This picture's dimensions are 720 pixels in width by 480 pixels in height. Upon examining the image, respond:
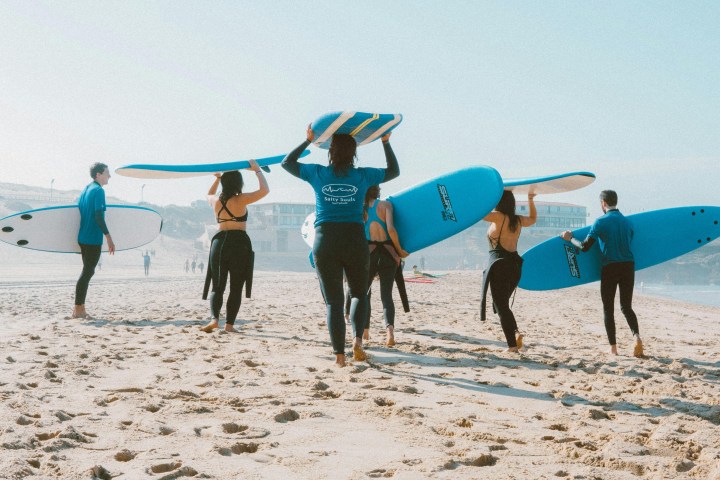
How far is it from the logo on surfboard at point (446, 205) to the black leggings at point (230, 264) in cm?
193

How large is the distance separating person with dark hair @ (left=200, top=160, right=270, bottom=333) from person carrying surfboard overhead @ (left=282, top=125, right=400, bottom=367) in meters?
1.51

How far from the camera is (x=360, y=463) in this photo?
2109 mm

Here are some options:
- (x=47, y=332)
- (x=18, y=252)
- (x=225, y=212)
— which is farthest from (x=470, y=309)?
(x=18, y=252)

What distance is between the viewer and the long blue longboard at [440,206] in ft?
17.9

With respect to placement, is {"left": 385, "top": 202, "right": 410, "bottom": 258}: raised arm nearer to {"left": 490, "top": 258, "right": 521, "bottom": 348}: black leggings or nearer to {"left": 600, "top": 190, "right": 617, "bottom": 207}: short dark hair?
{"left": 490, "top": 258, "right": 521, "bottom": 348}: black leggings

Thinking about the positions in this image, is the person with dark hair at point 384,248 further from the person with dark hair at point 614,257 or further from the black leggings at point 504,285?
the person with dark hair at point 614,257

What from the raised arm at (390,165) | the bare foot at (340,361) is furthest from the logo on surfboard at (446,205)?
the bare foot at (340,361)

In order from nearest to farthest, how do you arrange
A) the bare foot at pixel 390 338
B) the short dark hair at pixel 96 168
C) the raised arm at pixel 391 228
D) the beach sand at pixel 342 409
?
the beach sand at pixel 342 409, the bare foot at pixel 390 338, the raised arm at pixel 391 228, the short dark hair at pixel 96 168

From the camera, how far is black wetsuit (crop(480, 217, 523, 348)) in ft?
15.6

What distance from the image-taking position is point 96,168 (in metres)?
6.67

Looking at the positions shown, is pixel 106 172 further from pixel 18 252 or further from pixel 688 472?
pixel 18 252

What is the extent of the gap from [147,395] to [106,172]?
440 centimetres

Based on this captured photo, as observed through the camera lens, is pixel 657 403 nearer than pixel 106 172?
Yes

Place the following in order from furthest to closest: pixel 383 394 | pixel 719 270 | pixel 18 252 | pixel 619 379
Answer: pixel 719 270
pixel 18 252
pixel 619 379
pixel 383 394
